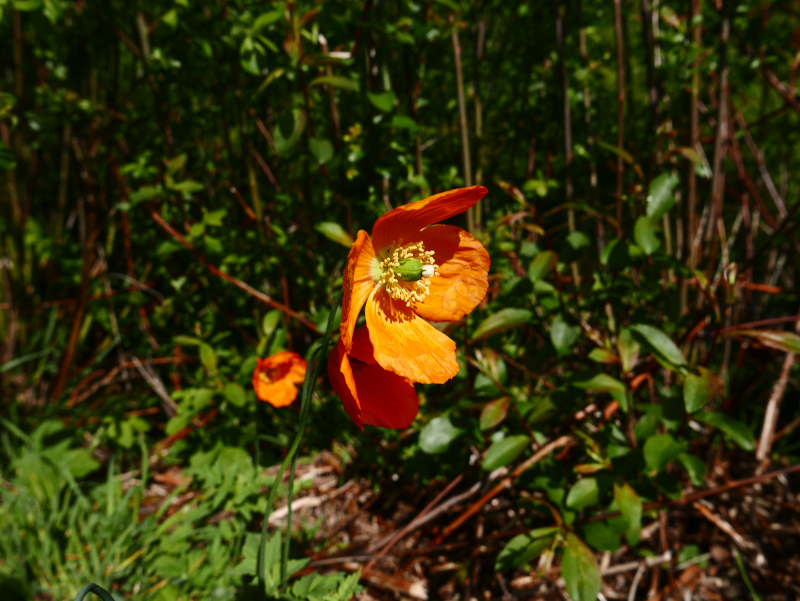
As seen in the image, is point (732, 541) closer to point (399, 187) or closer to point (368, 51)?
point (399, 187)

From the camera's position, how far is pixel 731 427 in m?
1.22

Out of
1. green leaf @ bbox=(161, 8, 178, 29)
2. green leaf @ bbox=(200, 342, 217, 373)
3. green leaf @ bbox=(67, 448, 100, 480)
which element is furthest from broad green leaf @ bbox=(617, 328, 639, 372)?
green leaf @ bbox=(67, 448, 100, 480)

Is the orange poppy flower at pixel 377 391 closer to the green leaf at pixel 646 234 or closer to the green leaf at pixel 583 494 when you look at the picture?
the green leaf at pixel 583 494

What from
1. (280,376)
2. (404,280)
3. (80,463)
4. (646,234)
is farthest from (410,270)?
(80,463)

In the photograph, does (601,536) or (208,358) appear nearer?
(601,536)

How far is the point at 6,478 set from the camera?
6.48ft

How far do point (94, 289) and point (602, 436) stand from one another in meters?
2.27

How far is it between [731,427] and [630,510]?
1.04 feet

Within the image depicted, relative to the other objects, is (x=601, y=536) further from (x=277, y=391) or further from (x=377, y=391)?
(x=277, y=391)

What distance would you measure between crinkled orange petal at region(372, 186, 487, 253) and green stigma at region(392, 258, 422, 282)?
0.25 feet

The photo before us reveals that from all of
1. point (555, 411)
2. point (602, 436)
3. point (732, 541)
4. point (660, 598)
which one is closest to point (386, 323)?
point (555, 411)

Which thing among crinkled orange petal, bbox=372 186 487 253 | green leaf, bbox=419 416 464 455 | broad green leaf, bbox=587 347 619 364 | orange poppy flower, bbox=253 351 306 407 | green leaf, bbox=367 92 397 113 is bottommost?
green leaf, bbox=419 416 464 455

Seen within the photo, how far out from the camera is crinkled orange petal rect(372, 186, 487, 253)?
2.59ft

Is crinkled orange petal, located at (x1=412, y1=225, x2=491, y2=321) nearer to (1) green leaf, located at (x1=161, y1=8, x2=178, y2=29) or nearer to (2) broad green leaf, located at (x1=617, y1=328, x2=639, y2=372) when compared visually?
(2) broad green leaf, located at (x1=617, y1=328, x2=639, y2=372)
